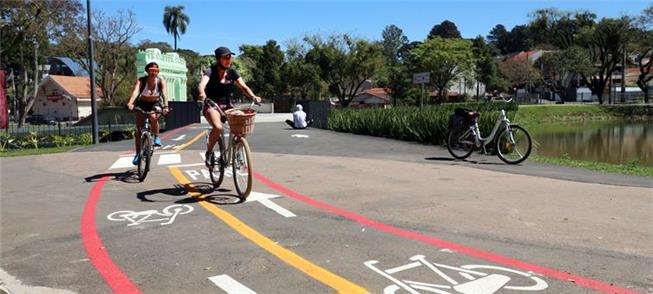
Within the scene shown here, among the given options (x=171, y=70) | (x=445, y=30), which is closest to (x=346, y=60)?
(x=171, y=70)

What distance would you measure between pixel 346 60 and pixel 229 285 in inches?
2243

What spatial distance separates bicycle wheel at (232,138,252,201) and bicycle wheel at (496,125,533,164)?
646 cm

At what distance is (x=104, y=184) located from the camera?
8.83 meters

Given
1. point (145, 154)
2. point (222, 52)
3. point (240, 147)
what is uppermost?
point (222, 52)

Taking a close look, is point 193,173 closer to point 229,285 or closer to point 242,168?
point 242,168

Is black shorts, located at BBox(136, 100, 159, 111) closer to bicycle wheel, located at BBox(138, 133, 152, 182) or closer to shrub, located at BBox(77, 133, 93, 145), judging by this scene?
bicycle wheel, located at BBox(138, 133, 152, 182)

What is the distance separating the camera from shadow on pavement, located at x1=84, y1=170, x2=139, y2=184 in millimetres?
9131

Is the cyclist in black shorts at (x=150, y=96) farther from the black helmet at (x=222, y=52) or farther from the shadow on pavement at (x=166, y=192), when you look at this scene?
the black helmet at (x=222, y=52)

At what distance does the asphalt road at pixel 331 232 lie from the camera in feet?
13.8

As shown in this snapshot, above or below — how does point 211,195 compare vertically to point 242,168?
below

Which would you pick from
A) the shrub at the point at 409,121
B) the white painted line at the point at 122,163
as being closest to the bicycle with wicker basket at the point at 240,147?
the white painted line at the point at 122,163

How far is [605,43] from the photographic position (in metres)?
73.0

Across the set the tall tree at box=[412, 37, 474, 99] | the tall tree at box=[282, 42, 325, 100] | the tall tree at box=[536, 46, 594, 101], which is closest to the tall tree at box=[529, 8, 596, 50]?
the tall tree at box=[536, 46, 594, 101]

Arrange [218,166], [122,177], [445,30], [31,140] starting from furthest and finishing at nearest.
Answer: [445,30], [31,140], [122,177], [218,166]
